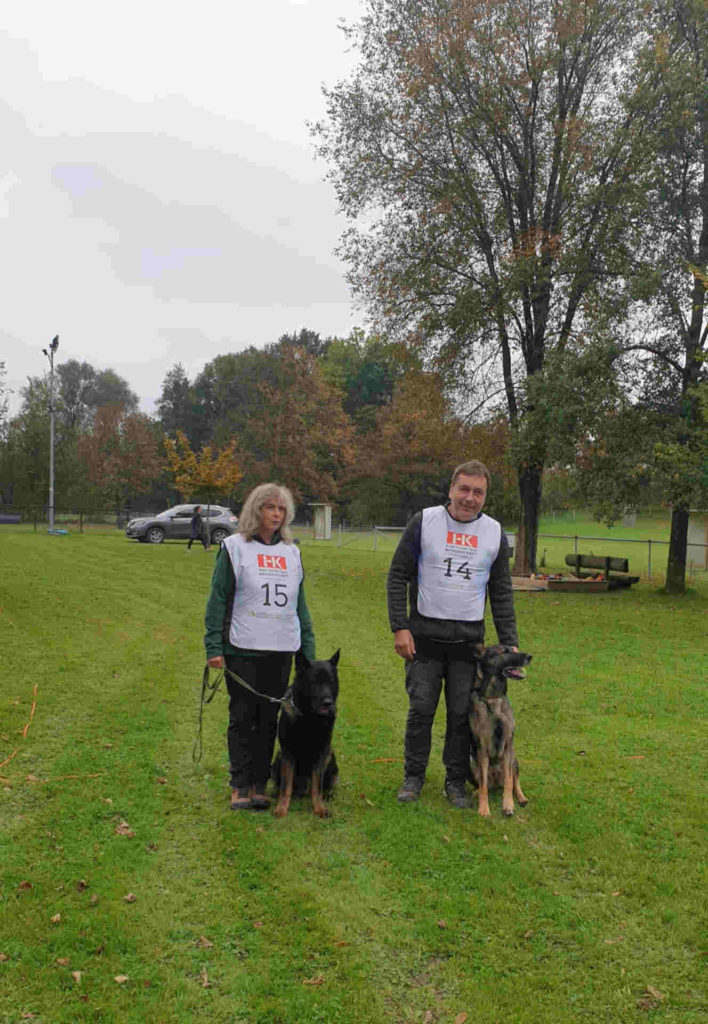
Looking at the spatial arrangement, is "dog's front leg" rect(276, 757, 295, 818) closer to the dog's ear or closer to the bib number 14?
the dog's ear

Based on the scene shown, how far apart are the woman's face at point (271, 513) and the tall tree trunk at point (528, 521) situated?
17.1 meters

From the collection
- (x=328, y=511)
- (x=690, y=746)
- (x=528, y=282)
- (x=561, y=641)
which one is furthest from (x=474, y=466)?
(x=328, y=511)

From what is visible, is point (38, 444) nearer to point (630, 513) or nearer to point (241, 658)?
point (630, 513)

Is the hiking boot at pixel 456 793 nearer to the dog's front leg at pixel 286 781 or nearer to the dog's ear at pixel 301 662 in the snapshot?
the dog's front leg at pixel 286 781

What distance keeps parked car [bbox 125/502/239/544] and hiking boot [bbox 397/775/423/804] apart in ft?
89.2

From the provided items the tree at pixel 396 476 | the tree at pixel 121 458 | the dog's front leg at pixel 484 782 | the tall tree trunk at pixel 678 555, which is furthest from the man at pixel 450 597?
the tree at pixel 121 458

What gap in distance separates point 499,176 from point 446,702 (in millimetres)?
18119

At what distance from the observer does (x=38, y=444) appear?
43094 mm

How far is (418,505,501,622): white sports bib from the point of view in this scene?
533cm

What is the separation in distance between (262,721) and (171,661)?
535cm

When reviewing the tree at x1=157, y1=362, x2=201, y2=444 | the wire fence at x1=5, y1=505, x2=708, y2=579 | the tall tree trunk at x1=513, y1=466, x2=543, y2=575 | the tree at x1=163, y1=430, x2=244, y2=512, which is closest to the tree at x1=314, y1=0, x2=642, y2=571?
the tall tree trunk at x1=513, y1=466, x2=543, y2=575

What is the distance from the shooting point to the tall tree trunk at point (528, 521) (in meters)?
21.8

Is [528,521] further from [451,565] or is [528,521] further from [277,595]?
[277,595]

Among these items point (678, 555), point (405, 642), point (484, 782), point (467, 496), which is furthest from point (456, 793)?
point (678, 555)
